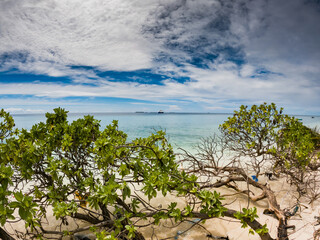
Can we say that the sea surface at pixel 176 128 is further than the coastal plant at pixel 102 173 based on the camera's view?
Yes

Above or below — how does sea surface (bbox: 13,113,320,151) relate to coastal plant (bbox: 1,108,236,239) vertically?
below

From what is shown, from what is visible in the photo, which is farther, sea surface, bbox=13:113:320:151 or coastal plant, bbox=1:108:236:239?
sea surface, bbox=13:113:320:151

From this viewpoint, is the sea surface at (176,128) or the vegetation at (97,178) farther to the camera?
the sea surface at (176,128)

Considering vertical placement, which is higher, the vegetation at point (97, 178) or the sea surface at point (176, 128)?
the vegetation at point (97, 178)

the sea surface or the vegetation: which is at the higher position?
the vegetation

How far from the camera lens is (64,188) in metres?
3.32

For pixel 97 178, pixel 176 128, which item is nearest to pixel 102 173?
pixel 97 178

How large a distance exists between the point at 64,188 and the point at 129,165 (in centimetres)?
137

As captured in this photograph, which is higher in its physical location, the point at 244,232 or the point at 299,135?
the point at 299,135

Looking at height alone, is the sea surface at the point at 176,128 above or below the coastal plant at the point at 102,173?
below

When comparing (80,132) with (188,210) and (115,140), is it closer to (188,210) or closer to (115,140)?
(115,140)

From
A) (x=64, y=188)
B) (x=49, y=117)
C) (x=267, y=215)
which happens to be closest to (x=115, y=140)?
(x=64, y=188)

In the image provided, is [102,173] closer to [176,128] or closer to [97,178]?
[97,178]

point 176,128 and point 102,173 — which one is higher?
point 102,173
